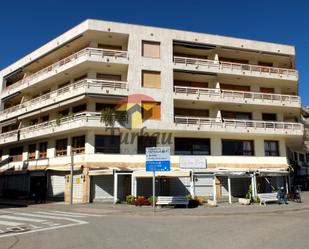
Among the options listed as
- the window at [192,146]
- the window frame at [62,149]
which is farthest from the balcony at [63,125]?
the window at [192,146]

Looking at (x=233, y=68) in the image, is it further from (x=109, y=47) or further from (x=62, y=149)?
(x=62, y=149)

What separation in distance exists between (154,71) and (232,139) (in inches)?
386

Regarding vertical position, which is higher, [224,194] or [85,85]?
[85,85]

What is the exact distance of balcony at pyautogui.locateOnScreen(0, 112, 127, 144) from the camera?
1079 inches

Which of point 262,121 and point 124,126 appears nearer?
point 124,126

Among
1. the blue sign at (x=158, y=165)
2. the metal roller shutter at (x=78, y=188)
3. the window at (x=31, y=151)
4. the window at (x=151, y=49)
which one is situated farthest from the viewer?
the window at (x=31, y=151)

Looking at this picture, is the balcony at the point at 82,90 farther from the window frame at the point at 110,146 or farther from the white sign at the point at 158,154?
the white sign at the point at 158,154

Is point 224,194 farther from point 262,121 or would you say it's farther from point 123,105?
point 123,105

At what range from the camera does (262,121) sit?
32406mm

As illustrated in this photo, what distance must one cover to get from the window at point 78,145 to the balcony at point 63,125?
1.36 meters

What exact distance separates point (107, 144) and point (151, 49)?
9.35 metres

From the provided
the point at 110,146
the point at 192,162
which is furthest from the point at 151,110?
the point at 192,162

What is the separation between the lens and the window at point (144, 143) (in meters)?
29.2

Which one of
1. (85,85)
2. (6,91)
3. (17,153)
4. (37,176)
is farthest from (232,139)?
(6,91)
